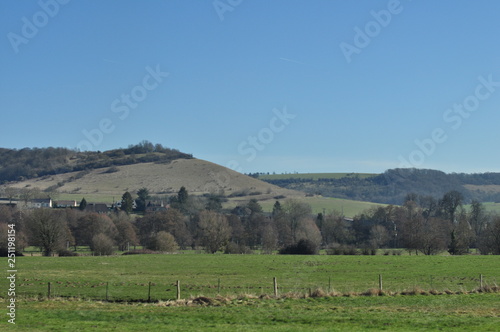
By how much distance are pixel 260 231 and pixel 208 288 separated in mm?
78003

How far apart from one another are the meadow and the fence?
2.7 inches

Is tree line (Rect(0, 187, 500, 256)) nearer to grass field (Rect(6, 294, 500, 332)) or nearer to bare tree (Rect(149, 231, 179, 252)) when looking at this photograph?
bare tree (Rect(149, 231, 179, 252))

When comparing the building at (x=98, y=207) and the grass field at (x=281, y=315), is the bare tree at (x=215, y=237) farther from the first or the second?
the building at (x=98, y=207)

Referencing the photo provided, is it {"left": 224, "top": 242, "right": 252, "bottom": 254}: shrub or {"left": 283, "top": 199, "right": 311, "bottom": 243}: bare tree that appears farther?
{"left": 283, "top": 199, "right": 311, "bottom": 243}: bare tree

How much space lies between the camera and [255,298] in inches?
1305

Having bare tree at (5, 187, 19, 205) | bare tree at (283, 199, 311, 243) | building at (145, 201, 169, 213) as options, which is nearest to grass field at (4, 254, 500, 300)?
bare tree at (283, 199, 311, 243)

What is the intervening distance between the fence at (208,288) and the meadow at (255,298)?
0.07m

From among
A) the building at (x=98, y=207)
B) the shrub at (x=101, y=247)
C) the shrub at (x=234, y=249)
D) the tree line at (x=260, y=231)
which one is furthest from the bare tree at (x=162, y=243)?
the building at (x=98, y=207)

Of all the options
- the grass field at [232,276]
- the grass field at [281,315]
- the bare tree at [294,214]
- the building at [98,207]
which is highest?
the building at [98,207]

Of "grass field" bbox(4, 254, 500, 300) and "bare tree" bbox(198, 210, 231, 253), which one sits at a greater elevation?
"bare tree" bbox(198, 210, 231, 253)

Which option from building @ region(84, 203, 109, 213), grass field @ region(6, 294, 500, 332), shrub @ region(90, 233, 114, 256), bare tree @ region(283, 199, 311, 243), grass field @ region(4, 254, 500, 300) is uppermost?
building @ region(84, 203, 109, 213)

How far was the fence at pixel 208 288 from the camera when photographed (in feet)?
123

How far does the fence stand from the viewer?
37.4 m

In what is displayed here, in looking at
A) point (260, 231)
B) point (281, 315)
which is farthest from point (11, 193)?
point (281, 315)
